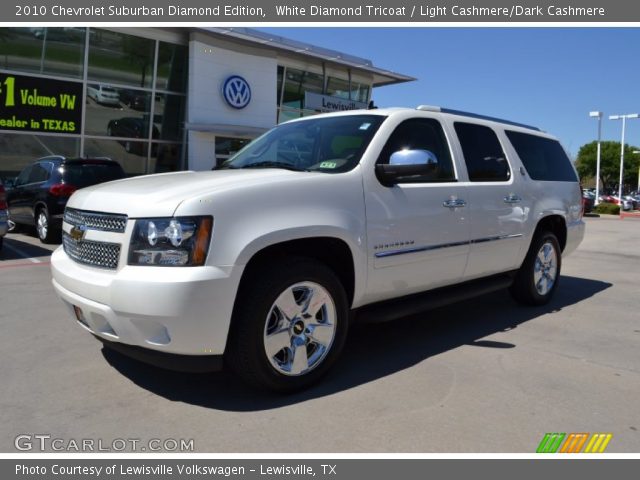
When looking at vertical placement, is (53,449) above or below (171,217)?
below

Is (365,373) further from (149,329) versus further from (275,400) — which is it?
(149,329)

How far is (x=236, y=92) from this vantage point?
765 inches

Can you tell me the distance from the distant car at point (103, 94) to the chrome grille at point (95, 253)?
1499 cm

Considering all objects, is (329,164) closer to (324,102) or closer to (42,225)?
(42,225)

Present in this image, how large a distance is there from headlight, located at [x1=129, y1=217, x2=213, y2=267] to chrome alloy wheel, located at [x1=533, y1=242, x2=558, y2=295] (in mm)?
3924

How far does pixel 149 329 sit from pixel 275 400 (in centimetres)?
90

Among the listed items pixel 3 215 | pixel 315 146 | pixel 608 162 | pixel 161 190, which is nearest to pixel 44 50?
pixel 3 215

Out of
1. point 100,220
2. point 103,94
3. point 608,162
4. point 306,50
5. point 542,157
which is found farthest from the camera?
point 608,162

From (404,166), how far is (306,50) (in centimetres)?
1854

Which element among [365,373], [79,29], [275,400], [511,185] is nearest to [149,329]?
[275,400]

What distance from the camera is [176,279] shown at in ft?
9.49

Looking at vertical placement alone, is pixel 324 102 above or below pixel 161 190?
above

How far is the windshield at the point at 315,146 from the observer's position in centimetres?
389

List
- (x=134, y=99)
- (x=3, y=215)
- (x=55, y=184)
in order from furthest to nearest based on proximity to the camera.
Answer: (x=134, y=99) < (x=55, y=184) < (x=3, y=215)
